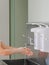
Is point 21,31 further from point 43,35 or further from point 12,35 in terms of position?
point 43,35

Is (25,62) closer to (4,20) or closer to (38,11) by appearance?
(38,11)

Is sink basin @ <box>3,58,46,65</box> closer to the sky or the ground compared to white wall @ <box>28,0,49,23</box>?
closer to the ground

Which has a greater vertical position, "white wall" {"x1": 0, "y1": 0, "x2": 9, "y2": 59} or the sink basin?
"white wall" {"x1": 0, "y1": 0, "x2": 9, "y2": 59}

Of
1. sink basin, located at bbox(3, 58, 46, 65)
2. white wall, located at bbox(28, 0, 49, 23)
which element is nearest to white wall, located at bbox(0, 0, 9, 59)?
white wall, located at bbox(28, 0, 49, 23)

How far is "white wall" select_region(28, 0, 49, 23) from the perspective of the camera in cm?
144

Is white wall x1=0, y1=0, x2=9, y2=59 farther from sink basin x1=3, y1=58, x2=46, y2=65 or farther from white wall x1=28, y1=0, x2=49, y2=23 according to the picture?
sink basin x1=3, y1=58, x2=46, y2=65

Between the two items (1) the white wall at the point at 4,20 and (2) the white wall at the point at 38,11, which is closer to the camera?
(2) the white wall at the point at 38,11

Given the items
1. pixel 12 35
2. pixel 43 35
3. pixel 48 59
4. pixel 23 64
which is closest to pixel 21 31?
pixel 12 35

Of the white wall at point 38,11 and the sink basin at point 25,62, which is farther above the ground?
the white wall at point 38,11

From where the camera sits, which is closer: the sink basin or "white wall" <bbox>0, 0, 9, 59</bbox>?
the sink basin

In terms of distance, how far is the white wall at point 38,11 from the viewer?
1436 mm

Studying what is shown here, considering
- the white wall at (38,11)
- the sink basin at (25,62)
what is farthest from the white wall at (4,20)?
the sink basin at (25,62)

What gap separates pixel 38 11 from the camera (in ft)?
5.12

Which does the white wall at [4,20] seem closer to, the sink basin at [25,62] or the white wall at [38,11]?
the white wall at [38,11]
